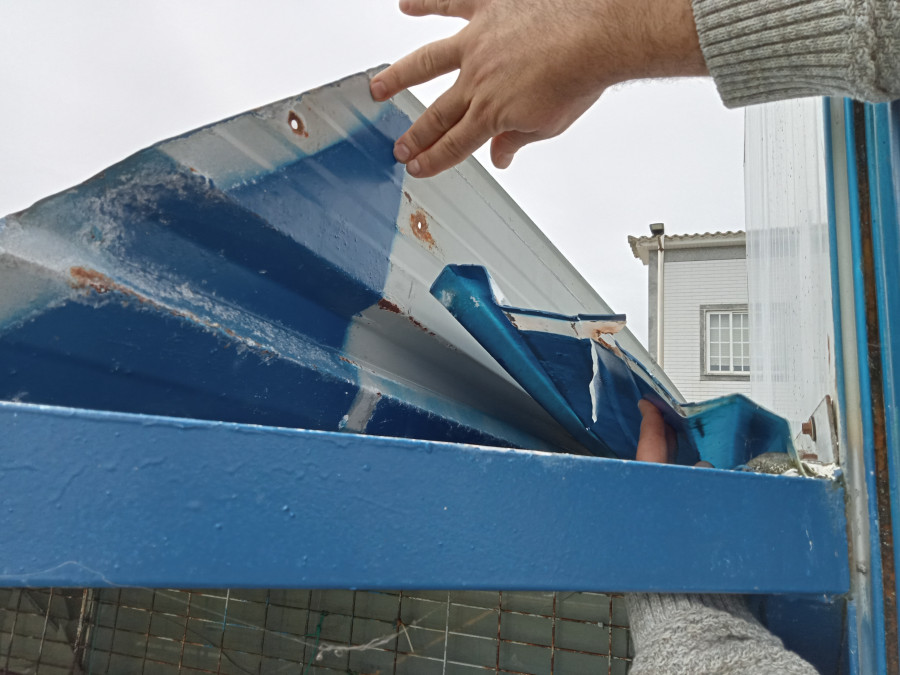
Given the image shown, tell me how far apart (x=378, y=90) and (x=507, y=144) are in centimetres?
29

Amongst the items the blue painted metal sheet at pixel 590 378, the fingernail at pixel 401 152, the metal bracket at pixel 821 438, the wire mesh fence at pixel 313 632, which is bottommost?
the wire mesh fence at pixel 313 632

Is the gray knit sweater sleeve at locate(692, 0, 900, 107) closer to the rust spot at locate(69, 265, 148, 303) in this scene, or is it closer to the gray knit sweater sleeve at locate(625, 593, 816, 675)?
the gray knit sweater sleeve at locate(625, 593, 816, 675)

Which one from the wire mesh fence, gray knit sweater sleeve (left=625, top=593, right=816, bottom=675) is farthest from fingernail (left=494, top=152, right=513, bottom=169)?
the wire mesh fence

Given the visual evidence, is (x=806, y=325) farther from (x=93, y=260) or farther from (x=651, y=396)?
(x=93, y=260)

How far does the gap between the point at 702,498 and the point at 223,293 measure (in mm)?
743

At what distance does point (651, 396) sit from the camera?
3.67 feet

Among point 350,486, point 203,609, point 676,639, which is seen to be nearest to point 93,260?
point 350,486

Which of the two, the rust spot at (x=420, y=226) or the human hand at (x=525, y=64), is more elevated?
the human hand at (x=525, y=64)

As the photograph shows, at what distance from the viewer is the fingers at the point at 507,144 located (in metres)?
1.15

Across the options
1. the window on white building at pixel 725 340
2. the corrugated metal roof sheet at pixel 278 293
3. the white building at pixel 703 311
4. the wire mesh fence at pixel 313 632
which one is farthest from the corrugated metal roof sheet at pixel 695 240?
the corrugated metal roof sheet at pixel 278 293

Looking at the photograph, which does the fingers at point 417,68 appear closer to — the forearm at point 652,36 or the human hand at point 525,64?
the human hand at point 525,64

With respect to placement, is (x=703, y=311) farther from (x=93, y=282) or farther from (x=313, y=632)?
(x=93, y=282)

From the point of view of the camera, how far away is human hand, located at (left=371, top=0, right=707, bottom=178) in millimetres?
708

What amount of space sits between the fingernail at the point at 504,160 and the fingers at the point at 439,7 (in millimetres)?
286
